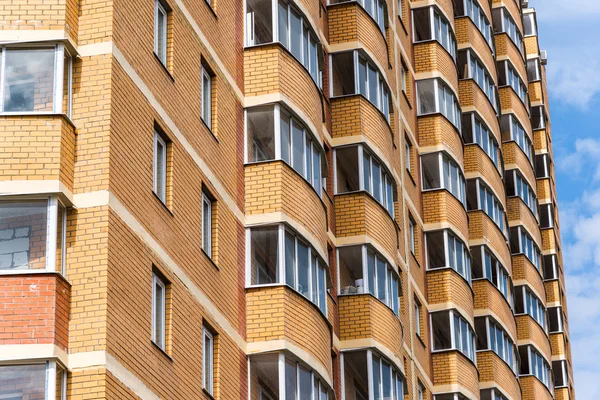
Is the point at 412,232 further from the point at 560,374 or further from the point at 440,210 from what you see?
the point at 560,374

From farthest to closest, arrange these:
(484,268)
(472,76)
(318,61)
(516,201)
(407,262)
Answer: (516,201)
(472,76)
(484,268)
(407,262)
(318,61)

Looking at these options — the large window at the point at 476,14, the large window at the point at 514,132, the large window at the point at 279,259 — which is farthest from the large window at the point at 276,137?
the large window at the point at 514,132

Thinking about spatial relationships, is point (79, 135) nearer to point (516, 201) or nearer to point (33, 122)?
point (33, 122)

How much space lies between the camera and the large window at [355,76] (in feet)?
110

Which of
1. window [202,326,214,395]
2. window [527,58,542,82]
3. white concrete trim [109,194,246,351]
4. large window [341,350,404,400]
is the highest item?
window [527,58,542,82]

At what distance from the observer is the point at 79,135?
65.9ft

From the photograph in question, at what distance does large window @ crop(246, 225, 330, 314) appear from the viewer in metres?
25.7

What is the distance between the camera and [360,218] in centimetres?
3203

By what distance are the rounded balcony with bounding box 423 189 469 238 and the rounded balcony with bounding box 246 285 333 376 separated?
1499cm

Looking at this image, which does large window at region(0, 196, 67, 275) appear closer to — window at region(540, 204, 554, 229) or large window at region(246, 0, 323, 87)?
large window at region(246, 0, 323, 87)

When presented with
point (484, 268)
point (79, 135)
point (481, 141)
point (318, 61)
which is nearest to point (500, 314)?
point (484, 268)

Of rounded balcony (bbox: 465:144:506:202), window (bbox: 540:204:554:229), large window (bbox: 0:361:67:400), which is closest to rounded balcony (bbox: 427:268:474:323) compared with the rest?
rounded balcony (bbox: 465:144:506:202)

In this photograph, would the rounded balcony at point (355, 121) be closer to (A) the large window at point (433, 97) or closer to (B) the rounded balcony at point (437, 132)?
(B) the rounded balcony at point (437, 132)

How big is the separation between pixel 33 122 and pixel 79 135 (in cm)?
75
